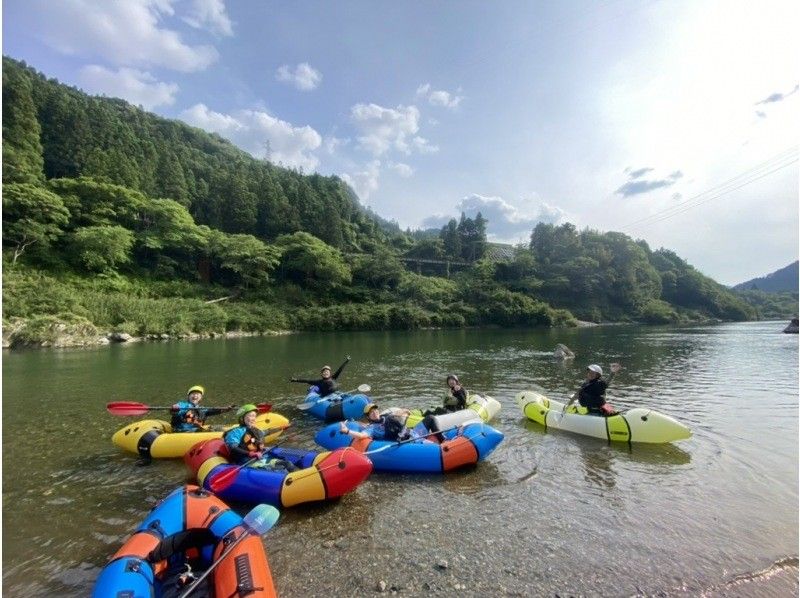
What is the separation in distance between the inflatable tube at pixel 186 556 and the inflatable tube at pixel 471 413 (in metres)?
4.78

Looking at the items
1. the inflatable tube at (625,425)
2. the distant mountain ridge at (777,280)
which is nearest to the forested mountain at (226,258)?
the inflatable tube at (625,425)

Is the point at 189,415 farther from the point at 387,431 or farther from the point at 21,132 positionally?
the point at 21,132

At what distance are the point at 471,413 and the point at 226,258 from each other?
136ft

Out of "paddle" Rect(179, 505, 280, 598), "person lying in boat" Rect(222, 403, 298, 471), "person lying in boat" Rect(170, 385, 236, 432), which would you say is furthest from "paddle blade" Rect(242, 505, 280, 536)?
"person lying in boat" Rect(170, 385, 236, 432)

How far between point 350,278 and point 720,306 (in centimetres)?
6529

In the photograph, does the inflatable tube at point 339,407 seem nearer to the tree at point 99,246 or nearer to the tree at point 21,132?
the tree at point 99,246

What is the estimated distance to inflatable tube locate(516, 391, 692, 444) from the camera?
841cm

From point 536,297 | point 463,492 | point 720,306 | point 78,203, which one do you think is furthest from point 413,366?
point 720,306

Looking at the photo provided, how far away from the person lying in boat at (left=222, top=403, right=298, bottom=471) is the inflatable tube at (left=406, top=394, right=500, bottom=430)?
10.5ft

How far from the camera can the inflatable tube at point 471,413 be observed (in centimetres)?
878

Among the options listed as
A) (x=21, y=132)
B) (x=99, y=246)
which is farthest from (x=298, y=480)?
(x=21, y=132)

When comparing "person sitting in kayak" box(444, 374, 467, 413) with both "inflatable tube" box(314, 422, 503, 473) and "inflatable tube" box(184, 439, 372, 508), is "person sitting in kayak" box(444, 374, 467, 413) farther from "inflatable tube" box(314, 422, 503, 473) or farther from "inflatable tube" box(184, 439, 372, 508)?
"inflatable tube" box(184, 439, 372, 508)

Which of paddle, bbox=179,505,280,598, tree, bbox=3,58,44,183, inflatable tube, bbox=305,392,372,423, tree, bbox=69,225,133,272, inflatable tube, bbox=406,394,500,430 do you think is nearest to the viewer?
paddle, bbox=179,505,280,598

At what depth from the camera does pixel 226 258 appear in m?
45.1
